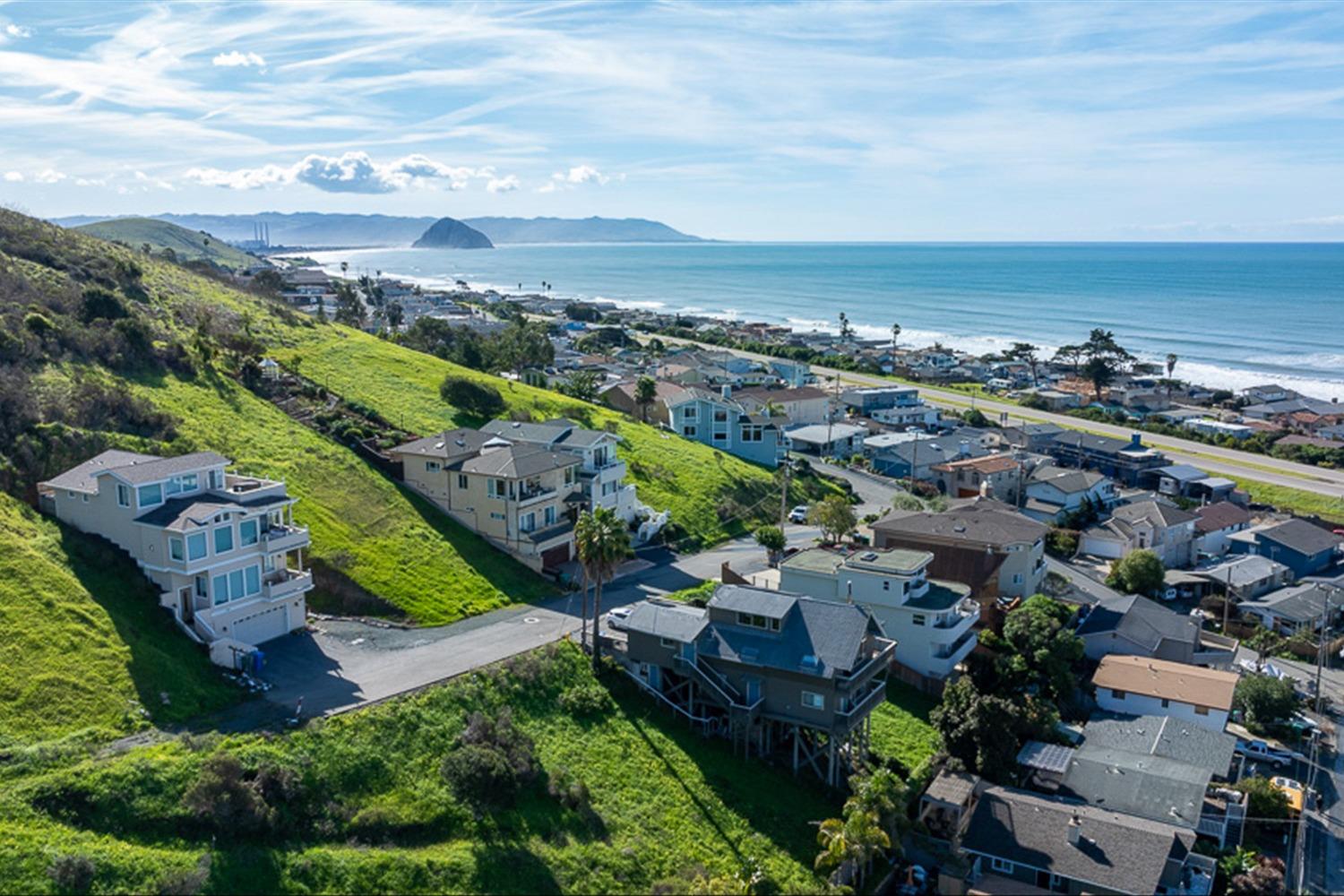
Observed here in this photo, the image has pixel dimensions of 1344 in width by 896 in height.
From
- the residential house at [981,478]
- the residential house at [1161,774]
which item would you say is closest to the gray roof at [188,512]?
the residential house at [1161,774]

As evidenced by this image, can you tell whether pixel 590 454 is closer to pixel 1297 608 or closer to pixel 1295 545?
pixel 1297 608

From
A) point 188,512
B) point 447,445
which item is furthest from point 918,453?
point 188,512

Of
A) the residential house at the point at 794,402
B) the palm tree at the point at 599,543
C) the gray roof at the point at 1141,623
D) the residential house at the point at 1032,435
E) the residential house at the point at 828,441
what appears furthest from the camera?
the residential house at the point at 794,402

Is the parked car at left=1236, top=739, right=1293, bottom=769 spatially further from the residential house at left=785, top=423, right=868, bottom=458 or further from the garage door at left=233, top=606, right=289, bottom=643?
the residential house at left=785, top=423, right=868, bottom=458

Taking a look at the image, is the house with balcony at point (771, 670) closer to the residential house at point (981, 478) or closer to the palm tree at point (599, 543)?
the palm tree at point (599, 543)

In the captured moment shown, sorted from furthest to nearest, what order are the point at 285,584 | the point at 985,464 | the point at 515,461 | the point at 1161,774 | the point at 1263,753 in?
1. the point at 985,464
2. the point at 515,461
3. the point at 1263,753
4. the point at 285,584
5. the point at 1161,774

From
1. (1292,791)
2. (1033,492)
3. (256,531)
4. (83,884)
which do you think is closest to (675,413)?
(1033,492)
